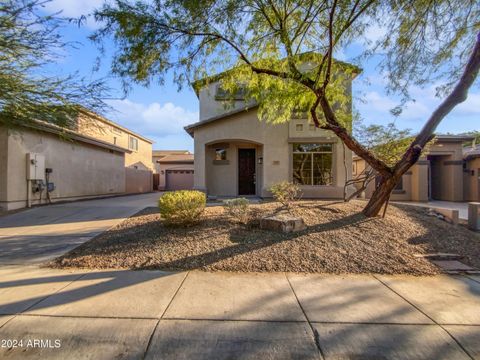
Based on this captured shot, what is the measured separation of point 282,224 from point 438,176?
52.1 ft

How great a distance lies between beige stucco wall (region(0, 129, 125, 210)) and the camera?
11586mm

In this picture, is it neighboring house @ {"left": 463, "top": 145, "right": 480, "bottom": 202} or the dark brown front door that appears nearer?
the dark brown front door

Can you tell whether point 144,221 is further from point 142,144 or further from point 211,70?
point 142,144

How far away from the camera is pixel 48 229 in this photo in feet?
28.0

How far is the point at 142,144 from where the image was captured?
32562 mm

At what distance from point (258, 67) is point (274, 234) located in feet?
15.3

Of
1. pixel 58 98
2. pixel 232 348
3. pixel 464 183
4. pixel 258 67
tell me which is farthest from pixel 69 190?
pixel 464 183

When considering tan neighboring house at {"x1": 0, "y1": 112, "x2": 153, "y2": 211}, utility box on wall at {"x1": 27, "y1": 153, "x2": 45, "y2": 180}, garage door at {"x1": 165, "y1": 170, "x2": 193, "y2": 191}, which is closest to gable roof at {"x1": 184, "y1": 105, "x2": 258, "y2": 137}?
tan neighboring house at {"x1": 0, "y1": 112, "x2": 153, "y2": 211}

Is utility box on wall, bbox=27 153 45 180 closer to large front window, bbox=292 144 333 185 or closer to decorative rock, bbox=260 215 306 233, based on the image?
decorative rock, bbox=260 215 306 233

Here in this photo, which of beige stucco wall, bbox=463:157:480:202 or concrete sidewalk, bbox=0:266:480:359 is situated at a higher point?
beige stucco wall, bbox=463:157:480:202

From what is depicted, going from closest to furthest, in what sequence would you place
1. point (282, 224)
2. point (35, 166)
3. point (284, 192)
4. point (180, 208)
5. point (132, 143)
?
point (282, 224) < point (180, 208) < point (284, 192) < point (35, 166) < point (132, 143)

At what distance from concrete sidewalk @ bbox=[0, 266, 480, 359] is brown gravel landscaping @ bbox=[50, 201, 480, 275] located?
393 millimetres

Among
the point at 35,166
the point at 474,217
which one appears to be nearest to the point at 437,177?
the point at 474,217

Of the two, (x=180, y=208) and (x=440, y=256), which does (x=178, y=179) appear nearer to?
(x=180, y=208)
